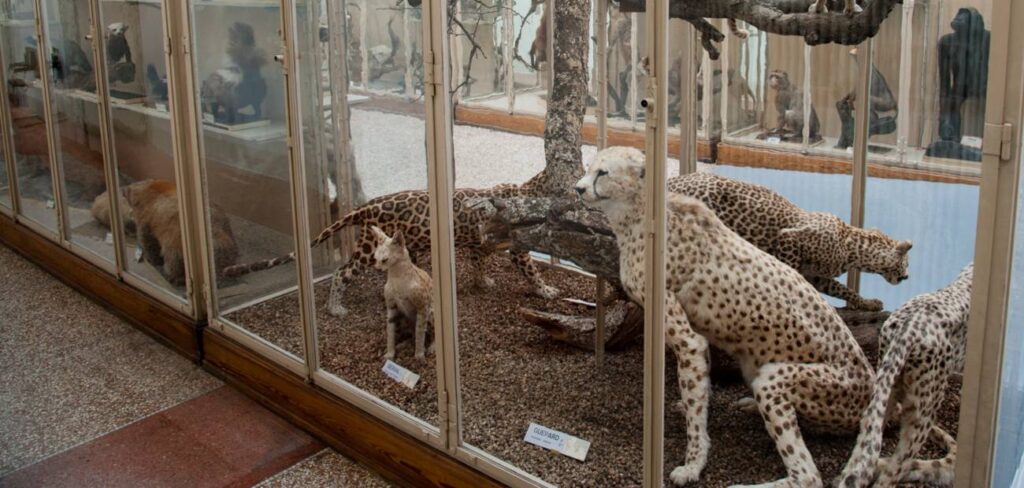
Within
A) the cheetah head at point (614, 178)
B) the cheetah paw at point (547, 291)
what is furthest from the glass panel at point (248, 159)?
the cheetah head at point (614, 178)

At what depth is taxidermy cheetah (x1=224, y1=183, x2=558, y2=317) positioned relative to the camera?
2.54 meters

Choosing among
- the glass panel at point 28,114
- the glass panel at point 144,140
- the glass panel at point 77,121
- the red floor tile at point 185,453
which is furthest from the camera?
the glass panel at point 28,114

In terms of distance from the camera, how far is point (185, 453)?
129 inches

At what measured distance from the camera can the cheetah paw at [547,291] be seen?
251cm

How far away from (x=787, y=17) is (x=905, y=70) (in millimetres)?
288

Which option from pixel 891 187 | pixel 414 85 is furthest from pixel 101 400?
pixel 891 187

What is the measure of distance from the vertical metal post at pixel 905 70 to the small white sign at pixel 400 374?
1516mm

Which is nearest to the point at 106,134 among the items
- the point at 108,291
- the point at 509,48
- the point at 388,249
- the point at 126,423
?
the point at 108,291

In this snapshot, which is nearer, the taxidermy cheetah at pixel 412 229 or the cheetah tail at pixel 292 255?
the taxidermy cheetah at pixel 412 229

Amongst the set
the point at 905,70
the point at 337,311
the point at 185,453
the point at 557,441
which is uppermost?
the point at 905,70

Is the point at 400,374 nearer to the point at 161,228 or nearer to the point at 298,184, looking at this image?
the point at 298,184

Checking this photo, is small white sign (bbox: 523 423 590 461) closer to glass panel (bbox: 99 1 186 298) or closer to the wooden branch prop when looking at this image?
the wooden branch prop

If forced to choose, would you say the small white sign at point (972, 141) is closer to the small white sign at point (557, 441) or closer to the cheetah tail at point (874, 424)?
the cheetah tail at point (874, 424)

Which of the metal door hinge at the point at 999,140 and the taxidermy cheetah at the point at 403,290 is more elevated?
the metal door hinge at the point at 999,140
